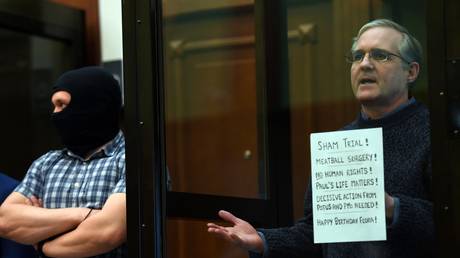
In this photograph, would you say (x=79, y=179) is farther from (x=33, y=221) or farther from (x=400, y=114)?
(x=400, y=114)

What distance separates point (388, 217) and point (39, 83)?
260cm

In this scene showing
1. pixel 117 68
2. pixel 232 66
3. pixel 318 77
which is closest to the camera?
pixel 318 77

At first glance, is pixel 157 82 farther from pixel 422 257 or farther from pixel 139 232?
pixel 422 257

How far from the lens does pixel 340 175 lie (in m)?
2.67

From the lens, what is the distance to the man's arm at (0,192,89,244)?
120 inches

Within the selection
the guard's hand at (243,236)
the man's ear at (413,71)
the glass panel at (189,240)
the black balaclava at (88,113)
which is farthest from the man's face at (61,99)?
the man's ear at (413,71)

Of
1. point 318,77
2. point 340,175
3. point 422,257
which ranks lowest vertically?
point 422,257

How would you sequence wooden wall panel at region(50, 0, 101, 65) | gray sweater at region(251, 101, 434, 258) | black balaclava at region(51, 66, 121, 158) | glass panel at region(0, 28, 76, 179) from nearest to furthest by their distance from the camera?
gray sweater at region(251, 101, 434, 258) < black balaclava at region(51, 66, 121, 158) < glass panel at region(0, 28, 76, 179) < wooden wall panel at region(50, 0, 101, 65)

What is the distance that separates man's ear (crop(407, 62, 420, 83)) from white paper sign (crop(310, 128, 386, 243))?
6.5 inches

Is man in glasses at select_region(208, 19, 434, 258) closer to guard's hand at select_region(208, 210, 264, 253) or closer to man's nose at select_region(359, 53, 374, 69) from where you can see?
man's nose at select_region(359, 53, 374, 69)

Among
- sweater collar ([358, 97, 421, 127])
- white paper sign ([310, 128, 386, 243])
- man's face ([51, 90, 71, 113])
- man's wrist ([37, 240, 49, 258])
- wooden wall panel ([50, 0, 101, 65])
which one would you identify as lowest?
man's wrist ([37, 240, 49, 258])

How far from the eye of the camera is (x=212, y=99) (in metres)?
3.78

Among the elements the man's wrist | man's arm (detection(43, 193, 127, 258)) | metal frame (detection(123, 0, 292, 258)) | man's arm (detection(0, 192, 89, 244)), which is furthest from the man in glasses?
the man's wrist

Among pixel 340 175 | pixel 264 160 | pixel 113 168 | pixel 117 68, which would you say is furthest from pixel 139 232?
pixel 117 68
